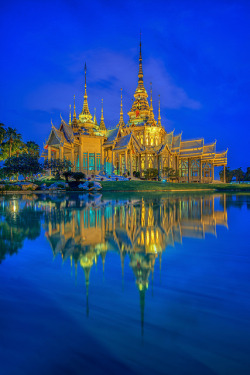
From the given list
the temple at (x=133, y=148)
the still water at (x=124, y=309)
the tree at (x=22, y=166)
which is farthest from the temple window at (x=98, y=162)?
the still water at (x=124, y=309)

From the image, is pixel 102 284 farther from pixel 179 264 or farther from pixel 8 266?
pixel 8 266

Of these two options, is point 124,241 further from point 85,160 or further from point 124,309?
point 85,160

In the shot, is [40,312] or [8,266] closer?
[40,312]

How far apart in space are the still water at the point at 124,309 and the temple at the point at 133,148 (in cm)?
3371

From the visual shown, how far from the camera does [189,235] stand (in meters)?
4.94

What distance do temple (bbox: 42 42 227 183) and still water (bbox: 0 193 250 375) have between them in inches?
1327

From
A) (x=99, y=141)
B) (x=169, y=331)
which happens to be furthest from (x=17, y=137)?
(x=169, y=331)

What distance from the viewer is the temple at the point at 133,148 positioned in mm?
38719

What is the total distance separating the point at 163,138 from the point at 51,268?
4687 centimetres

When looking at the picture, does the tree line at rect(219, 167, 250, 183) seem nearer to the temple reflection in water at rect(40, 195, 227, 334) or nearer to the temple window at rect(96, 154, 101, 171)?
the temple window at rect(96, 154, 101, 171)

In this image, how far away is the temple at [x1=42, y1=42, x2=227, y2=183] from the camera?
3872 cm

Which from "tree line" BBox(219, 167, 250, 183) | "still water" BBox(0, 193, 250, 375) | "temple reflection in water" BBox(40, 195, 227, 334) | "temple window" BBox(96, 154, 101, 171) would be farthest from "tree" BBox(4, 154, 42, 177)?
"tree line" BBox(219, 167, 250, 183)

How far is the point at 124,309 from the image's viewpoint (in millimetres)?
1982

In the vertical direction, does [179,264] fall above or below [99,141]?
below
